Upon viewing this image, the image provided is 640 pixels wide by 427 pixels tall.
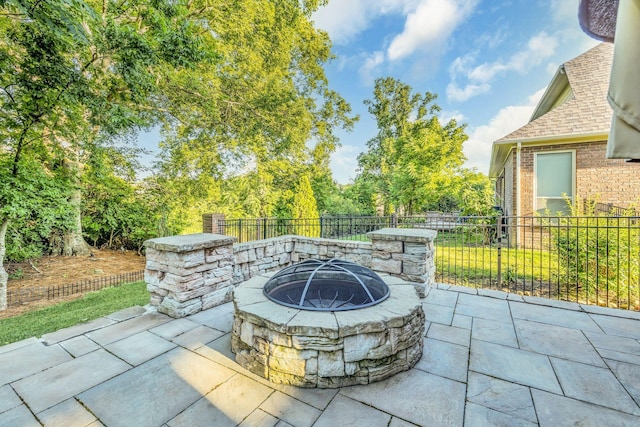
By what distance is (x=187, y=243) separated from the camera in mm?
2844

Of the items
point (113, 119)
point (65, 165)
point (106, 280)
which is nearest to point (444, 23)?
point (113, 119)

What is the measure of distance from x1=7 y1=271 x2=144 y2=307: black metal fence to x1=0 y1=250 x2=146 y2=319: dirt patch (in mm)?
264

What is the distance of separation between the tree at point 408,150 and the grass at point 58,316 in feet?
35.0

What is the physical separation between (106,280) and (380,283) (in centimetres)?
727

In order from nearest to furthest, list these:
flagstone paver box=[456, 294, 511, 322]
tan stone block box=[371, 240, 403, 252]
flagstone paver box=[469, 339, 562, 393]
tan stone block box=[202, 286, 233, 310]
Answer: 1. flagstone paver box=[469, 339, 562, 393]
2. flagstone paver box=[456, 294, 511, 322]
3. tan stone block box=[202, 286, 233, 310]
4. tan stone block box=[371, 240, 403, 252]

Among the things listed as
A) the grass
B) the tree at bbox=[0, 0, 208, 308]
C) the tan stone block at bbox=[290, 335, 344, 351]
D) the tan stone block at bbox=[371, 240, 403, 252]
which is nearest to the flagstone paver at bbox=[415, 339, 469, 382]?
the tan stone block at bbox=[290, 335, 344, 351]

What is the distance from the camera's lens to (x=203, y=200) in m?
9.85

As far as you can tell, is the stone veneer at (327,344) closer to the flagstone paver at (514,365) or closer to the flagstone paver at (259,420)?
the flagstone paver at (259,420)

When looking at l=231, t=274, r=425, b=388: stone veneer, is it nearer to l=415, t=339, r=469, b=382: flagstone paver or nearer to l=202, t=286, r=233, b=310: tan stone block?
l=415, t=339, r=469, b=382: flagstone paver

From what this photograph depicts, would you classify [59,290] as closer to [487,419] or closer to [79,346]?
[79,346]

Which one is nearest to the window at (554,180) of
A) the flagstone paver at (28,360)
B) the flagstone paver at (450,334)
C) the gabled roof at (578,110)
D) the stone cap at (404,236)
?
the gabled roof at (578,110)

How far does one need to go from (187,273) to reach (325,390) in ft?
6.58

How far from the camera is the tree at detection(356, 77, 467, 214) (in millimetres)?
11125

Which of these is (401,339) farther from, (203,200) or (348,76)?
(348,76)
